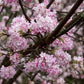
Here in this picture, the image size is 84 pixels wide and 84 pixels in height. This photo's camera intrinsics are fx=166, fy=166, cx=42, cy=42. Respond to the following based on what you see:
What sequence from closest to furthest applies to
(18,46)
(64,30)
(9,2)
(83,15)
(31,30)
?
(83,15) → (64,30) → (31,30) → (18,46) → (9,2)

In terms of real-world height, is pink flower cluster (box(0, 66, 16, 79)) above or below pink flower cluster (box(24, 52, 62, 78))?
above

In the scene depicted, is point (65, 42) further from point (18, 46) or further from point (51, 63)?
point (18, 46)

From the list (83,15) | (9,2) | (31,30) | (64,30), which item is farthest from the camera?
(9,2)

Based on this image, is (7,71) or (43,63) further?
(7,71)

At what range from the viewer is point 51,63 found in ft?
4.87

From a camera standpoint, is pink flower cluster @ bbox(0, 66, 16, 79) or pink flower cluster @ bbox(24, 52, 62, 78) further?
pink flower cluster @ bbox(0, 66, 16, 79)

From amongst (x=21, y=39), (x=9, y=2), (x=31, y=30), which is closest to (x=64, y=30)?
(x=31, y=30)

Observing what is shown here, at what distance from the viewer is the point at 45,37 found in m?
1.60

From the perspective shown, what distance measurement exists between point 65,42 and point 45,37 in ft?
0.70

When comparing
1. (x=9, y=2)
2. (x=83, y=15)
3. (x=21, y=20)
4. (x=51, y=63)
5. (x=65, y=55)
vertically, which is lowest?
(x=51, y=63)

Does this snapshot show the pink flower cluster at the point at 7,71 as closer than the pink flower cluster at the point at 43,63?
No

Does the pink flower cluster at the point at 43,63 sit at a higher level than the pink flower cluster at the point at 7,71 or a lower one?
lower

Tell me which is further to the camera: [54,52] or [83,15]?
[54,52]

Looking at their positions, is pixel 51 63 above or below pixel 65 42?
below
